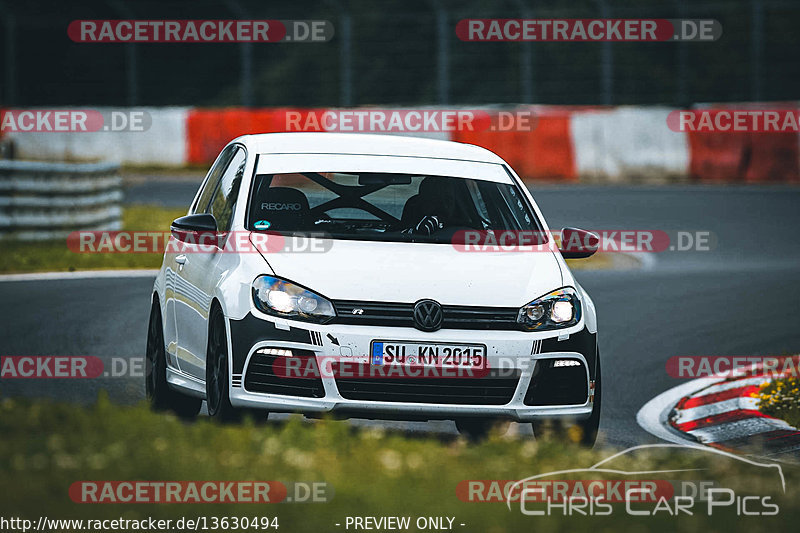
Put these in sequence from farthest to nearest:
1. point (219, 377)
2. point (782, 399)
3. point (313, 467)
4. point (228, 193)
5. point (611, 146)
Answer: point (611, 146) → point (782, 399) → point (228, 193) → point (219, 377) → point (313, 467)

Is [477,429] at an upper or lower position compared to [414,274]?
lower

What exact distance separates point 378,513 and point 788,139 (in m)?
23.9

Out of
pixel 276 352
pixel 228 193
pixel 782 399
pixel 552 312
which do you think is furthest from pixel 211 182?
pixel 782 399

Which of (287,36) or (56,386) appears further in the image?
(287,36)

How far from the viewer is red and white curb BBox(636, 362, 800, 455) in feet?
32.6

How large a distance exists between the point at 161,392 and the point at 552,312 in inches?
97.9

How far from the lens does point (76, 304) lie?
14758mm

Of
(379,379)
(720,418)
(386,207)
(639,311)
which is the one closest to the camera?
(379,379)

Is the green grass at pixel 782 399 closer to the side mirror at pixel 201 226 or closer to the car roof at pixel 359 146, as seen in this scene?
the car roof at pixel 359 146

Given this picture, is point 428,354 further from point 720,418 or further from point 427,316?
point 720,418

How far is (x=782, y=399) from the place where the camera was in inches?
429

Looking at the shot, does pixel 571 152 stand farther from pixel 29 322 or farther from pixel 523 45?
pixel 29 322

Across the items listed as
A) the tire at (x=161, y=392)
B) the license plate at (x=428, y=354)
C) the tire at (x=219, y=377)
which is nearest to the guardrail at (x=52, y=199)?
the tire at (x=161, y=392)

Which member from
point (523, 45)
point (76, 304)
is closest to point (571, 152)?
point (523, 45)
